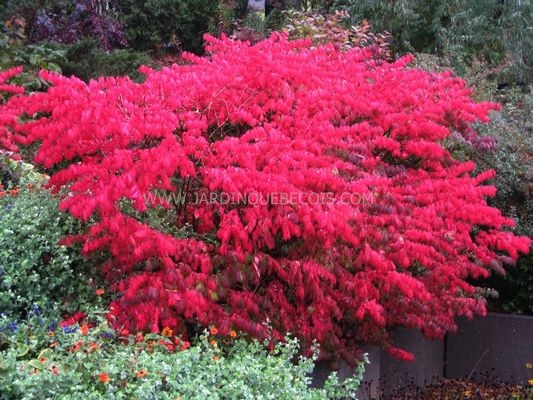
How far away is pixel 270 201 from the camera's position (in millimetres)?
4512

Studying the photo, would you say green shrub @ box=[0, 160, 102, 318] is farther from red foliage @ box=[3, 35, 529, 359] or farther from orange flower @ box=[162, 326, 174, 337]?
→ orange flower @ box=[162, 326, 174, 337]

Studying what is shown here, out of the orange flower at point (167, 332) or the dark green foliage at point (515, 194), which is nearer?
the orange flower at point (167, 332)

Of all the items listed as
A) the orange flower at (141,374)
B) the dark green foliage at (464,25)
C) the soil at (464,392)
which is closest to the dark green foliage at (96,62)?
the dark green foliage at (464,25)

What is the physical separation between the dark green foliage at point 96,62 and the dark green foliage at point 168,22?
3.83 m

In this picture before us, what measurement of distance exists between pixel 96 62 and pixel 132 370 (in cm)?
912

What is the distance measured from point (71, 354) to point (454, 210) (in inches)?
106

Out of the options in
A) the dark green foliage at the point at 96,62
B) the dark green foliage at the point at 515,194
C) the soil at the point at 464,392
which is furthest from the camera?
the dark green foliage at the point at 96,62

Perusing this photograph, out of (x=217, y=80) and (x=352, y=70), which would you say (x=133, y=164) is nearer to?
(x=217, y=80)

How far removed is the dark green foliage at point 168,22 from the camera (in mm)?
15914

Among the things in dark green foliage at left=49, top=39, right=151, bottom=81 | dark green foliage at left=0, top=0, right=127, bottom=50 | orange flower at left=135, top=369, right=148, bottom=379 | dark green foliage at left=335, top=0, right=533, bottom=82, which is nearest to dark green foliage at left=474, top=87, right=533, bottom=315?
orange flower at left=135, top=369, right=148, bottom=379

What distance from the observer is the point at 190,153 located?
4664mm

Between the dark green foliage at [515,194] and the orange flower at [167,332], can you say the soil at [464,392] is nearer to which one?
the dark green foliage at [515,194]

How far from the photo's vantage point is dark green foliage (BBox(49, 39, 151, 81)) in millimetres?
11667

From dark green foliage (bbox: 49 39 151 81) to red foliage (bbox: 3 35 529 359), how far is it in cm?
628
